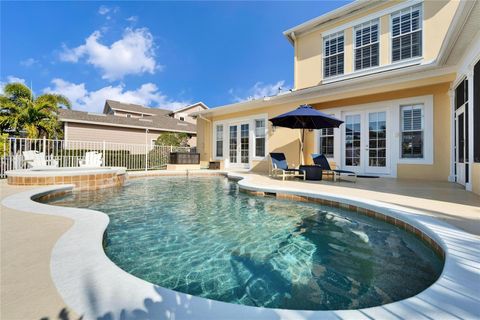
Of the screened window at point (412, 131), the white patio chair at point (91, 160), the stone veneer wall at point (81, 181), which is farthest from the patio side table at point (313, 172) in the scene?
the white patio chair at point (91, 160)

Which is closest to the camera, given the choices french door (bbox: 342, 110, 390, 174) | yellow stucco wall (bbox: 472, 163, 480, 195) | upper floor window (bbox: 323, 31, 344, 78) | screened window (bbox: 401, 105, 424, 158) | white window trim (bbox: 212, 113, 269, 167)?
yellow stucco wall (bbox: 472, 163, 480, 195)

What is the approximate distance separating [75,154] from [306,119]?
11917mm

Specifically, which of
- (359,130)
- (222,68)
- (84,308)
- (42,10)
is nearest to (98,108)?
(222,68)

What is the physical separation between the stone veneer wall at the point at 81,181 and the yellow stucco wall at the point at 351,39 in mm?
9304

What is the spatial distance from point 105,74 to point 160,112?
25.6ft

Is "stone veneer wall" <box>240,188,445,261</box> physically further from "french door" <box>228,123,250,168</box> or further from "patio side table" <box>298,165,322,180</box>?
"french door" <box>228,123,250,168</box>

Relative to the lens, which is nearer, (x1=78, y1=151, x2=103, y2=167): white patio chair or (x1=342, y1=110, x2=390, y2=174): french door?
(x1=342, y1=110, x2=390, y2=174): french door

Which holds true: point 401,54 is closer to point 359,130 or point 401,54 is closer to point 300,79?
point 359,130

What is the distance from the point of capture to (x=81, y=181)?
6801 millimetres

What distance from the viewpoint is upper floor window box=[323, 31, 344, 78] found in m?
10.2

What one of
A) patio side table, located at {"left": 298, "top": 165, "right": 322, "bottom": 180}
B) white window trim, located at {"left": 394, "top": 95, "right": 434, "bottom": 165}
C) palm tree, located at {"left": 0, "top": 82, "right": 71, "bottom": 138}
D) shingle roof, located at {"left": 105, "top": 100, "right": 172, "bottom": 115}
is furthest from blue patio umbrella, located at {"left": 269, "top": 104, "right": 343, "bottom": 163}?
shingle roof, located at {"left": 105, "top": 100, "right": 172, "bottom": 115}

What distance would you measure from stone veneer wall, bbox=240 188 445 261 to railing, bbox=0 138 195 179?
8.96 metres

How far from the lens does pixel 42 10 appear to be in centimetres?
1119

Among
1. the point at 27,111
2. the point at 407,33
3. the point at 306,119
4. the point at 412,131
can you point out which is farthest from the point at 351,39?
the point at 27,111
